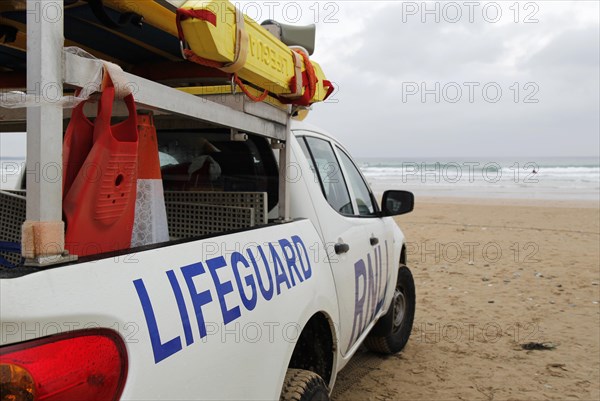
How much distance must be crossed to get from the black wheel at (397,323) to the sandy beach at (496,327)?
13 centimetres

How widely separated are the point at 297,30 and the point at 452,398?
9.06ft

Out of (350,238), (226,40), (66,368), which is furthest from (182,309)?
(350,238)

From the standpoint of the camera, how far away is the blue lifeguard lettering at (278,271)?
6.91 feet

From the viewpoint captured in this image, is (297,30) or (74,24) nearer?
(74,24)

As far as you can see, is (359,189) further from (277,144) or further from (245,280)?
(245,280)

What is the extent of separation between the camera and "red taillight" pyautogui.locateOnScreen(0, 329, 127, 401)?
109 centimetres

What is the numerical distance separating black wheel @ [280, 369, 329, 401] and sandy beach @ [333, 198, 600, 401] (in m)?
1.55

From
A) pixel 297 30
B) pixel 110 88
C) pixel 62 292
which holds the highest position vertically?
pixel 297 30

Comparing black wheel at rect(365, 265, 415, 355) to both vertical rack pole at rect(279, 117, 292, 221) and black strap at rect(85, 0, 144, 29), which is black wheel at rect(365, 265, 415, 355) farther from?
black strap at rect(85, 0, 144, 29)

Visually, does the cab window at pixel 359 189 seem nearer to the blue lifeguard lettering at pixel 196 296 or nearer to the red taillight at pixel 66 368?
the blue lifeguard lettering at pixel 196 296

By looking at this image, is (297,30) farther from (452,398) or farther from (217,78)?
(452,398)

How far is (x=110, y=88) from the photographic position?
1.48 metres

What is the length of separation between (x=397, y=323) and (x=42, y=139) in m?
3.79

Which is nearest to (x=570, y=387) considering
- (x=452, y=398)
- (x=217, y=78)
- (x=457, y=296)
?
(x=452, y=398)
